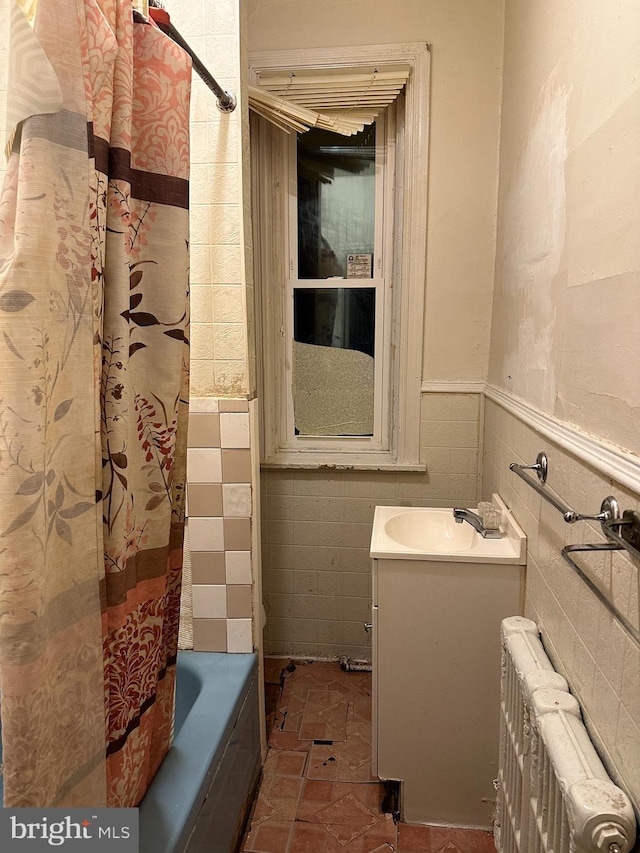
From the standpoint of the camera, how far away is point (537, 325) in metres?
1.37

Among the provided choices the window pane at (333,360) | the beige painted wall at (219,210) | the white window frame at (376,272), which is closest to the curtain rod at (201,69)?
the beige painted wall at (219,210)

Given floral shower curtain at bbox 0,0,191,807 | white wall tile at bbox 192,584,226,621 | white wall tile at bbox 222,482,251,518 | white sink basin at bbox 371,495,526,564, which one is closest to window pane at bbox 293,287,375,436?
white sink basin at bbox 371,495,526,564

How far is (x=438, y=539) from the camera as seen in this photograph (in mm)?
1827

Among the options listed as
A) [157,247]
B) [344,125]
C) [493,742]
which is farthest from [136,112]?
[493,742]

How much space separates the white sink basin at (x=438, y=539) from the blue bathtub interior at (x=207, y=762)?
57cm

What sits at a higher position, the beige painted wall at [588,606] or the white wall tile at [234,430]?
the white wall tile at [234,430]

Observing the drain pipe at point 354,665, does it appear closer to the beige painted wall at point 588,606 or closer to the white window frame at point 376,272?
the white window frame at point 376,272

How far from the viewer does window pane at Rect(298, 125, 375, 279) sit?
2186mm

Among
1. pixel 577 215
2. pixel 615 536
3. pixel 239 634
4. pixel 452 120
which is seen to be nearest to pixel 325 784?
pixel 239 634

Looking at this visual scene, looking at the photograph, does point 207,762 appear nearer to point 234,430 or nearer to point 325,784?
point 325,784

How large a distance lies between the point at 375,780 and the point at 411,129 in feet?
7.61

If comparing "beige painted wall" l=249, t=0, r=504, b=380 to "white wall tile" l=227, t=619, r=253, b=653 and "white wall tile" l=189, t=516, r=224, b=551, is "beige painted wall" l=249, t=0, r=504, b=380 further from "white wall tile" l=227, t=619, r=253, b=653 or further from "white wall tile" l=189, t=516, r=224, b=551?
"white wall tile" l=227, t=619, r=253, b=653

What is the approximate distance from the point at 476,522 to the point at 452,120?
4.89 feet

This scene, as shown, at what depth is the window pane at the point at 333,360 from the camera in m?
2.28
